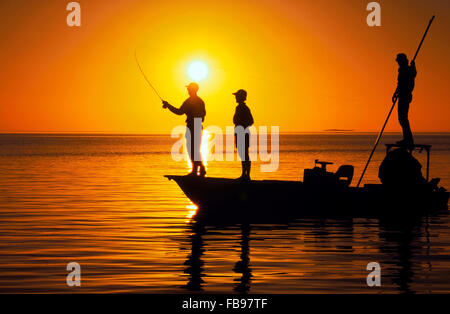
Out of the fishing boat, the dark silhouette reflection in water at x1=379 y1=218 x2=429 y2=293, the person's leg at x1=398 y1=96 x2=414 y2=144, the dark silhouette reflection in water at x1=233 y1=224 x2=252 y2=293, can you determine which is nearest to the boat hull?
the fishing boat

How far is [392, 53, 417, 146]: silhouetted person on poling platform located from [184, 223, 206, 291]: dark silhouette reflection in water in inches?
259

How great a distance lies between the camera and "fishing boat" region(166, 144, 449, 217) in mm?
20016

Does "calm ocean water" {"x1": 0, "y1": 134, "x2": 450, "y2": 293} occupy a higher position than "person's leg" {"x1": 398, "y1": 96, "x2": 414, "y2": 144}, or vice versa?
"person's leg" {"x1": 398, "y1": 96, "x2": 414, "y2": 144}

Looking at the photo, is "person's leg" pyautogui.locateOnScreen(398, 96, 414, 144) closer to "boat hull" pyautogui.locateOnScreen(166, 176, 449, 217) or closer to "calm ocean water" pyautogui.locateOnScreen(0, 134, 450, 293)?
"boat hull" pyautogui.locateOnScreen(166, 176, 449, 217)

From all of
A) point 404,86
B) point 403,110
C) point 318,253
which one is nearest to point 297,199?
point 403,110

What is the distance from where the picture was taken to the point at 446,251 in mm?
14328

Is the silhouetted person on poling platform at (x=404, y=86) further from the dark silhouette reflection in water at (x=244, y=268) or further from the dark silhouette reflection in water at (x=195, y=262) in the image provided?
the dark silhouette reflection in water at (x=195, y=262)

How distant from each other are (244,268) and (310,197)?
8434 mm

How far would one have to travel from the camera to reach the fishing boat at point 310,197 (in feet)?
65.7

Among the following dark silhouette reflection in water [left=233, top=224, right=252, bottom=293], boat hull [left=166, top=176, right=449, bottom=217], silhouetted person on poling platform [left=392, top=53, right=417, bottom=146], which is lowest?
dark silhouette reflection in water [left=233, top=224, right=252, bottom=293]

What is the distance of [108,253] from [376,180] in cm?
2390

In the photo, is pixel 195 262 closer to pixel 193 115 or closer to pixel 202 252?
pixel 202 252

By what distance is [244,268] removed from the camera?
1211cm
